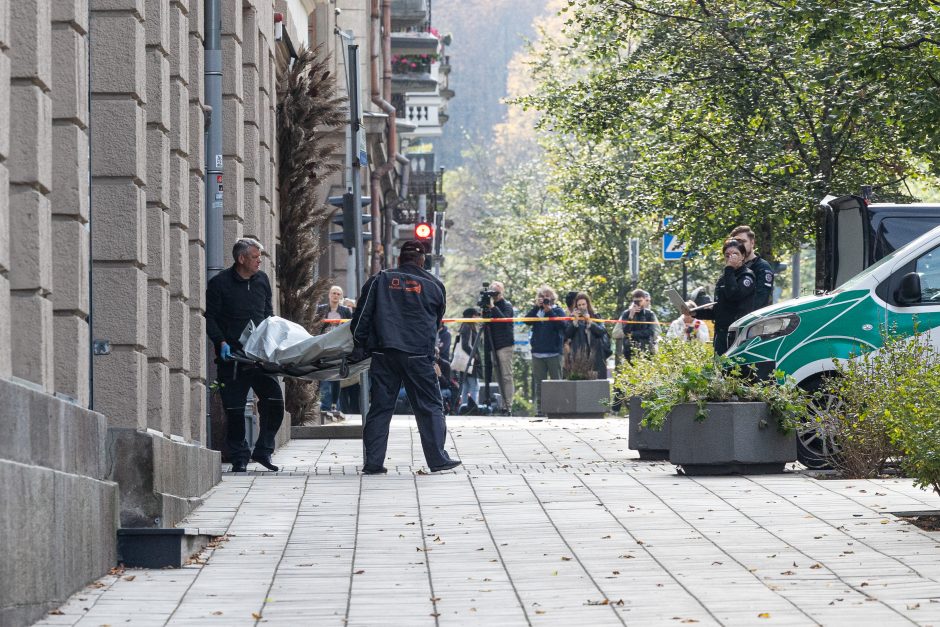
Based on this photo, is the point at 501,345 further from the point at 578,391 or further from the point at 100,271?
the point at 100,271

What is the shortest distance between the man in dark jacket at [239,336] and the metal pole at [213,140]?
0.26m

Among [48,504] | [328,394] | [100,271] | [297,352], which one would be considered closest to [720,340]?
[297,352]

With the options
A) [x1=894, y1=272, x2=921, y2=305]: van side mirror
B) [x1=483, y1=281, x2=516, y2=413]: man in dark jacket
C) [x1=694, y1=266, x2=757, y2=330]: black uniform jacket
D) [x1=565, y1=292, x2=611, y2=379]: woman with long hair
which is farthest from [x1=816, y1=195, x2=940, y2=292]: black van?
[x1=483, y1=281, x2=516, y2=413]: man in dark jacket

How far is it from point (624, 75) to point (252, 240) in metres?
14.4

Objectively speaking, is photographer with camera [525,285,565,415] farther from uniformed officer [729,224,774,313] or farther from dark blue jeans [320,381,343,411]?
uniformed officer [729,224,774,313]

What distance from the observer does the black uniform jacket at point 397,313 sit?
13836 millimetres

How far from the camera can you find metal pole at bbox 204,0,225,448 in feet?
47.0

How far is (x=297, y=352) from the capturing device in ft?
46.0

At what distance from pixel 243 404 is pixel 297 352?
61cm

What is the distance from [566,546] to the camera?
9.29 m

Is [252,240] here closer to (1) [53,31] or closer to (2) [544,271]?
(1) [53,31]

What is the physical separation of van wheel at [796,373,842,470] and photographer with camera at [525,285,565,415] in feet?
40.1


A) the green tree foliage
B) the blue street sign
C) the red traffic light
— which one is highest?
the green tree foliage

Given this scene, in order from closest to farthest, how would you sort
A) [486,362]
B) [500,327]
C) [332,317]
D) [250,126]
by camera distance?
[250,126] < [332,317] < [500,327] < [486,362]
